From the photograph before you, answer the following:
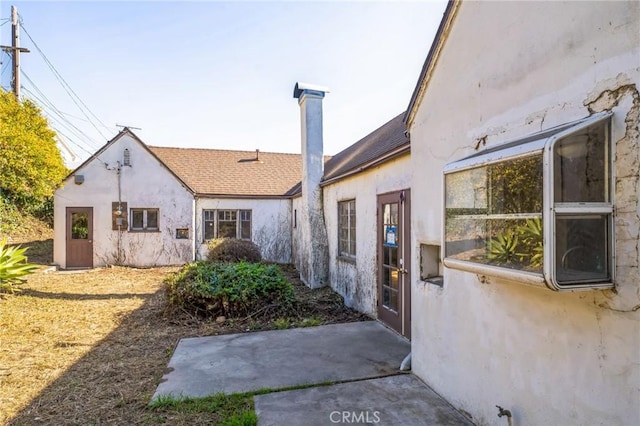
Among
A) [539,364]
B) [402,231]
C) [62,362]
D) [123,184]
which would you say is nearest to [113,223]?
[123,184]

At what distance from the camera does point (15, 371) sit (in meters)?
4.59

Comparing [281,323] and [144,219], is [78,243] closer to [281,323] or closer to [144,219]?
[144,219]

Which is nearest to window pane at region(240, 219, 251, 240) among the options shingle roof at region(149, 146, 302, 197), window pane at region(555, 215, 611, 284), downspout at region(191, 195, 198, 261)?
shingle roof at region(149, 146, 302, 197)

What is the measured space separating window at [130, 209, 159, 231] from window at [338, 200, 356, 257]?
8988 mm

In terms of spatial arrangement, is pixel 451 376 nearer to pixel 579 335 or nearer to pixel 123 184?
pixel 579 335

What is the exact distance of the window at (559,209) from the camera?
1956 mm

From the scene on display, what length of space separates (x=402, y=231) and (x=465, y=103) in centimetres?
256

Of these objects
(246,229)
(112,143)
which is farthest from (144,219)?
(246,229)

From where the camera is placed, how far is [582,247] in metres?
2.10

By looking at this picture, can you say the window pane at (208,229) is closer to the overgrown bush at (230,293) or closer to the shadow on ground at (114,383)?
the overgrown bush at (230,293)

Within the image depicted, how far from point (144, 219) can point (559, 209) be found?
15.1 metres

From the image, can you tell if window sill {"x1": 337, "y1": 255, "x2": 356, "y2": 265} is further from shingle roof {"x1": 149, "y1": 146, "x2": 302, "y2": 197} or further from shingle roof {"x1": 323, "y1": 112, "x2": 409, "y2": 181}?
shingle roof {"x1": 149, "y1": 146, "x2": 302, "y2": 197}

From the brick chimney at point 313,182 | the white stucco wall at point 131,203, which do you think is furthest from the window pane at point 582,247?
the white stucco wall at point 131,203

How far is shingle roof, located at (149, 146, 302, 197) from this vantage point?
15500 mm
